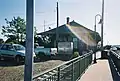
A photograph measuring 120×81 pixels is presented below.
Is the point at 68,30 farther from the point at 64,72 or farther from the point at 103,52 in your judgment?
the point at 64,72

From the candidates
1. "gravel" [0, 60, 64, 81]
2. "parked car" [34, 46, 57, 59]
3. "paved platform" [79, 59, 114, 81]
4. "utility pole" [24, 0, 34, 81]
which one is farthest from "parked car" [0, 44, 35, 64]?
"utility pole" [24, 0, 34, 81]

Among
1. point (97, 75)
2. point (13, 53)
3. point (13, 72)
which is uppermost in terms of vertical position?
point (13, 53)

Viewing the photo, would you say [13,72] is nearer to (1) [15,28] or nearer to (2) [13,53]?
(2) [13,53]

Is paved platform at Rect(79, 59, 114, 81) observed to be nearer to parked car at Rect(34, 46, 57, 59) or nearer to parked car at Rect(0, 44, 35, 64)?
parked car at Rect(0, 44, 35, 64)

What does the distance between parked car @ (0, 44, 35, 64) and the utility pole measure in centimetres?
2084

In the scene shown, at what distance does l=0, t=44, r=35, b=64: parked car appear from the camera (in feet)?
79.2

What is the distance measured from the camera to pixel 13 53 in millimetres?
24547

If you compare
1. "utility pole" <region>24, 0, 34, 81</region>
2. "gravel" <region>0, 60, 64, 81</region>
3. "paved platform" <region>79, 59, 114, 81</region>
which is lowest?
"gravel" <region>0, 60, 64, 81</region>

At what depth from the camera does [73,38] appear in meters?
48.5

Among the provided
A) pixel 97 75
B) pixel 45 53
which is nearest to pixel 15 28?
pixel 45 53

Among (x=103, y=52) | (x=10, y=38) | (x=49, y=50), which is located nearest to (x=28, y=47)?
(x=103, y=52)

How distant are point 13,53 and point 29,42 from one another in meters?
21.7

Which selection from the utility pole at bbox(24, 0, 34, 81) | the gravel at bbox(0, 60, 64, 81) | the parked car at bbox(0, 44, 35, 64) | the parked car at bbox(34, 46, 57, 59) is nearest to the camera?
the utility pole at bbox(24, 0, 34, 81)

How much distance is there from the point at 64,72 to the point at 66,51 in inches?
981
